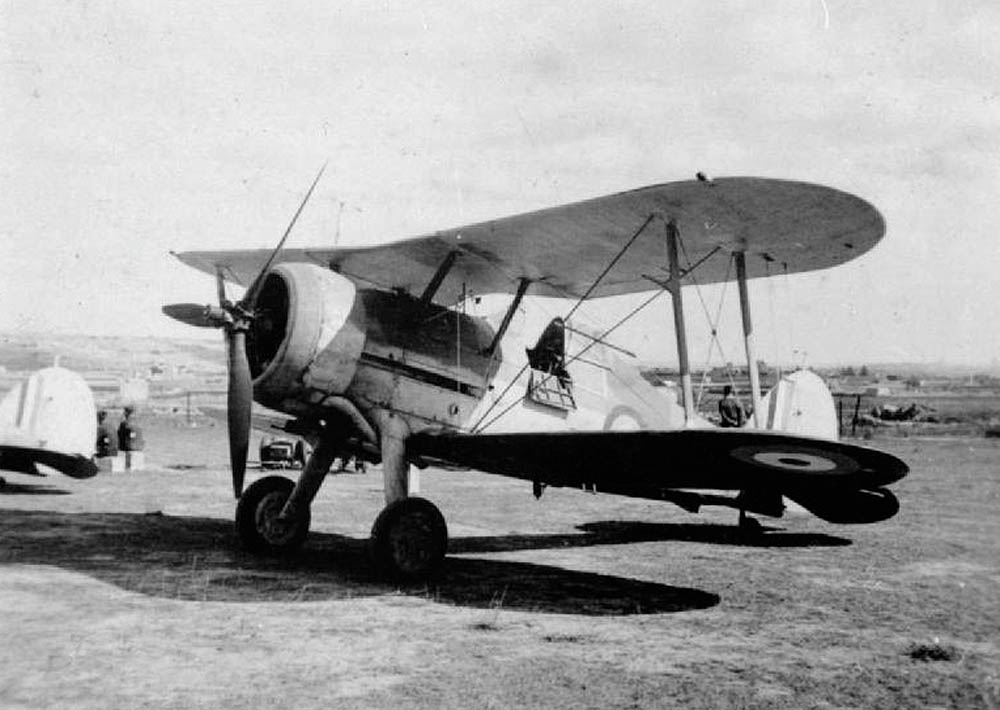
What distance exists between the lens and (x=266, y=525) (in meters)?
8.53

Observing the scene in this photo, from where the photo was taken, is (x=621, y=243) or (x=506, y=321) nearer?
(x=621, y=243)

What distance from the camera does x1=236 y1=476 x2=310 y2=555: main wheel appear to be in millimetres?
8477

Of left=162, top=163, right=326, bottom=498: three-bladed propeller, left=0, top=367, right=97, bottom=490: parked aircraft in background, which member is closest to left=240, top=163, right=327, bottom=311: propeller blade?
left=162, top=163, right=326, bottom=498: three-bladed propeller

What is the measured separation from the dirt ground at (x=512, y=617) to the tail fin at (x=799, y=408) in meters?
1.27

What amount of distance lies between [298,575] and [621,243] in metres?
3.94

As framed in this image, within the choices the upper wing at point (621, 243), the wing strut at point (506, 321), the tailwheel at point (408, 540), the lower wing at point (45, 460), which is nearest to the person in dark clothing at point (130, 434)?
the lower wing at point (45, 460)

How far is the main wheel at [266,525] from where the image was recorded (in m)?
8.48

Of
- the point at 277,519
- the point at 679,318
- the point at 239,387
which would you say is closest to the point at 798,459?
the point at 679,318

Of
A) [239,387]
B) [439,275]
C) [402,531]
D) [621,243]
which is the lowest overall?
[402,531]

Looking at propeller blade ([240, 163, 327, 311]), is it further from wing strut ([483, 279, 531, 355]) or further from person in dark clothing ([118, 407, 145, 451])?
person in dark clothing ([118, 407, 145, 451])

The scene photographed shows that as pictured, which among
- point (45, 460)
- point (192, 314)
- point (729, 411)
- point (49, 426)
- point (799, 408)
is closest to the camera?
point (192, 314)

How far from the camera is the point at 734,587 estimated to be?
288 inches

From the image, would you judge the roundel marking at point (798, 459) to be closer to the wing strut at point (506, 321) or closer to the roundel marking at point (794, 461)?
the roundel marking at point (794, 461)

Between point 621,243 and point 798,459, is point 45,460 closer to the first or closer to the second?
point 621,243
